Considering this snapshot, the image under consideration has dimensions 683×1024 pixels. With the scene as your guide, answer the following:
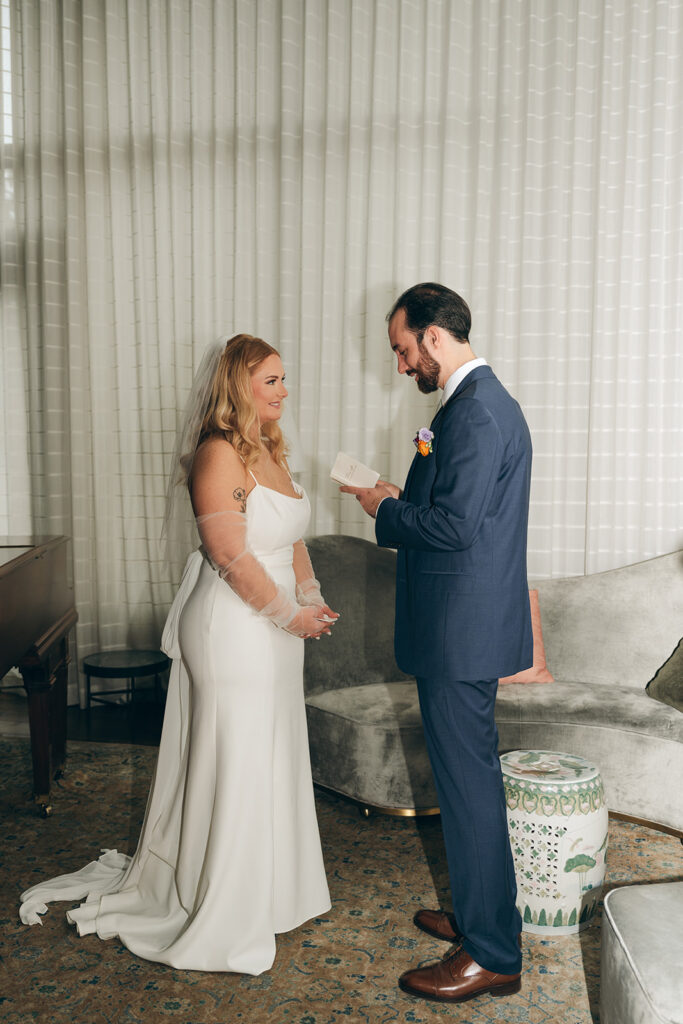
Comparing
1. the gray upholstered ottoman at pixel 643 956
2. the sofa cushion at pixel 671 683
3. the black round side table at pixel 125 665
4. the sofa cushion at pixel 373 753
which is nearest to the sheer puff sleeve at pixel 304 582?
the sofa cushion at pixel 373 753

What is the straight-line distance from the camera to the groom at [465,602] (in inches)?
80.7

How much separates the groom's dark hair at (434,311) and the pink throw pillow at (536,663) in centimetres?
160

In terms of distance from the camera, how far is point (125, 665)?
414cm

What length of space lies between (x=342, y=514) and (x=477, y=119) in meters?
2.04

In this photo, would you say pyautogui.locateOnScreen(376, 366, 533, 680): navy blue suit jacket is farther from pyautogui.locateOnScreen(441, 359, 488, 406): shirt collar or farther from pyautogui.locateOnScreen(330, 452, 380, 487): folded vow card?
pyautogui.locateOnScreen(330, 452, 380, 487): folded vow card

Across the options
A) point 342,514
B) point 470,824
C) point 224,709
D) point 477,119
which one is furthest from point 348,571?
point 477,119

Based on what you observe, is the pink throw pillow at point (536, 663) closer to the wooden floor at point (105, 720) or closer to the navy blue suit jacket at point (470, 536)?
the navy blue suit jacket at point (470, 536)

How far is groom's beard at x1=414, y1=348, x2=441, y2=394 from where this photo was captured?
220 cm

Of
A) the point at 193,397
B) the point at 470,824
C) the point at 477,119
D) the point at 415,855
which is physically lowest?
the point at 415,855

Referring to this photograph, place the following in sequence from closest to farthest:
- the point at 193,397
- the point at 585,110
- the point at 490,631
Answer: the point at 490,631
the point at 193,397
the point at 585,110

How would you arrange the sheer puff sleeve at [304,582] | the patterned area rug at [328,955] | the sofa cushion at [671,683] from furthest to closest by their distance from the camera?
the sofa cushion at [671,683], the sheer puff sleeve at [304,582], the patterned area rug at [328,955]

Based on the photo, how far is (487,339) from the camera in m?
4.30

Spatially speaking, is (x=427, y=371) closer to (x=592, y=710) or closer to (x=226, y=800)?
(x=226, y=800)

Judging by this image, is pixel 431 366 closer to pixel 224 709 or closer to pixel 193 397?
pixel 193 397
